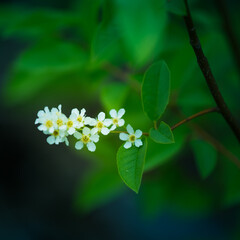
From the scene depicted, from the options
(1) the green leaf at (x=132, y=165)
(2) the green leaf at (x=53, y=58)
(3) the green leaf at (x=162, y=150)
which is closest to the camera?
(1) the green leaf at (x=132, y=165)

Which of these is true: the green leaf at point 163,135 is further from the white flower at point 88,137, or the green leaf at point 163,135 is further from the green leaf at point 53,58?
the green leaf at point 53,58

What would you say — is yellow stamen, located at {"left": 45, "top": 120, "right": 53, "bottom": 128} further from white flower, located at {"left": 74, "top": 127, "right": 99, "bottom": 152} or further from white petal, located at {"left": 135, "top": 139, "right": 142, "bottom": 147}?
white petal, located at {"left": 135, "top": 139, "right": 142, "bottom": 147}

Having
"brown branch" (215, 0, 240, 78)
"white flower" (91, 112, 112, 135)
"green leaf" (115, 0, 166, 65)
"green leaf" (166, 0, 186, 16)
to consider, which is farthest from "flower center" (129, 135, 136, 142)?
"brown branch" (215, 0, 240, 78)

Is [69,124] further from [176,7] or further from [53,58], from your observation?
[53,58]

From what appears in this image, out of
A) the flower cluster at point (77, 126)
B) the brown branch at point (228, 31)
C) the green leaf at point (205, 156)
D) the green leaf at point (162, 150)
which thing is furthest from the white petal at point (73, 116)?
the brown branch at point (228, 31)

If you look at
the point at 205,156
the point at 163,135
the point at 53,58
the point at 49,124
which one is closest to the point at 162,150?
the point at 205,156
